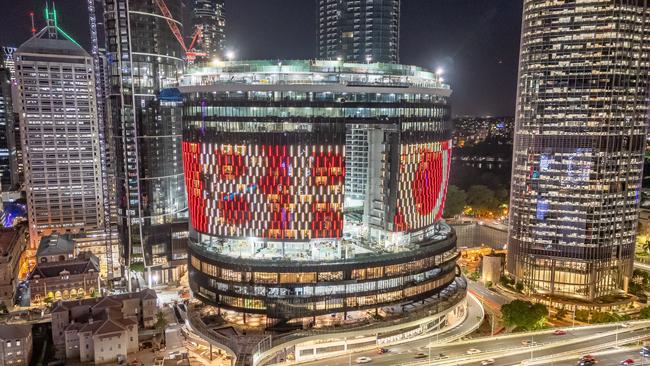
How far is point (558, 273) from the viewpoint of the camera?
12131 centimetres

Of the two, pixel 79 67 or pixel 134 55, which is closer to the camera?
pixel 134 55

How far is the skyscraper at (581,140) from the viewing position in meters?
115

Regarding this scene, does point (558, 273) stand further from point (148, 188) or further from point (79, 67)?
point (79, 67)

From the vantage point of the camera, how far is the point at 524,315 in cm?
10162

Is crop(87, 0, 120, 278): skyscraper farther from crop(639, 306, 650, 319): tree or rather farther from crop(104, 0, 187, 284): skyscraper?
crop(639, 306, 650, 319): tree

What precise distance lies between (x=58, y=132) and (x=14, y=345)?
90.0 meters

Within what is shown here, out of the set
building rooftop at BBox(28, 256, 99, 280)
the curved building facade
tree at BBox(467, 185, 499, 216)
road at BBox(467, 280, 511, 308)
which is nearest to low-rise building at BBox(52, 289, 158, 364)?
the curved building facade

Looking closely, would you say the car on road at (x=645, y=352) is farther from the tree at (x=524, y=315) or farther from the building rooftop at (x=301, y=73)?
the building rooftop at (x=301, y=73)

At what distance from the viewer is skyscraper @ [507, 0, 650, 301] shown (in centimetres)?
11494

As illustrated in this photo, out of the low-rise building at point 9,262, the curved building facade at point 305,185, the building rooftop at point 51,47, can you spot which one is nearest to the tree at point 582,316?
the curved building facade at point 305,185

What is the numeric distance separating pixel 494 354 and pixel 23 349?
82197 millimetres

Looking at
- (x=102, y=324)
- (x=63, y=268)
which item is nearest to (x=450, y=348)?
(x=102, y=324)

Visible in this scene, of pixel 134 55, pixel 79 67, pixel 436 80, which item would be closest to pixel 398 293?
pixel 436 80

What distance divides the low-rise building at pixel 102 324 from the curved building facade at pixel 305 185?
12322mm
